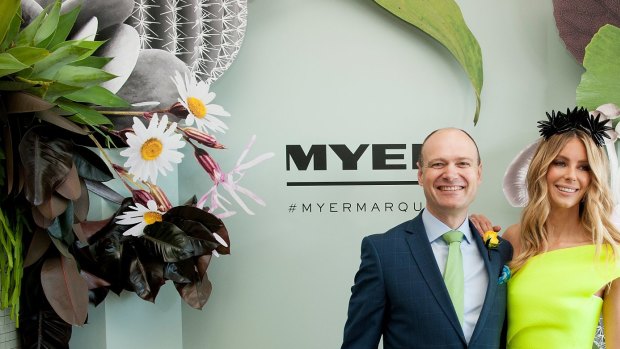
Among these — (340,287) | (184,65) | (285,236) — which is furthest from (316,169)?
(184,65)

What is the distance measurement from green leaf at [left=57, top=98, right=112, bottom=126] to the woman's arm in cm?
160

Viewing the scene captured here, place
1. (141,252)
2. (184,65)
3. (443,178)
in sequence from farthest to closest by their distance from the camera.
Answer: (184,65), (141,252), (443,178)

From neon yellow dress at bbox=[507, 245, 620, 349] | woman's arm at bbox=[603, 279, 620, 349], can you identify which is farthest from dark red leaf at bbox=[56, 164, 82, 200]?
woman's arm at bbox=[603, 279, 620, 349]

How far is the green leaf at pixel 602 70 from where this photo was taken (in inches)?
104

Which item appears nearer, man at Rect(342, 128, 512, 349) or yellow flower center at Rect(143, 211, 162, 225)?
man at Rect(342, 128, 512, 349)

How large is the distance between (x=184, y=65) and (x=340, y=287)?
1.07 metres

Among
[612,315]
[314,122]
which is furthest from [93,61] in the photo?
[612,315]

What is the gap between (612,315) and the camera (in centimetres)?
203

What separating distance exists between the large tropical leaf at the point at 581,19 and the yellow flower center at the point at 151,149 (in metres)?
1.65

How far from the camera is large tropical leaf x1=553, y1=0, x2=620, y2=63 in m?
2.69

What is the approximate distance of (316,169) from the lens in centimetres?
275

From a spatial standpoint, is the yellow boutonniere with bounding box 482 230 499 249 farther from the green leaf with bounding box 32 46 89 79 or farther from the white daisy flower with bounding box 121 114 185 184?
the green leaf with bounding box 32 46 89 79

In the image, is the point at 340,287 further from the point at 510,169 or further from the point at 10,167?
the point at 10,167

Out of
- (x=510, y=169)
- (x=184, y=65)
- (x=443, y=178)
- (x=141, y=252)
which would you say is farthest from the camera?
(x=510, y=169)
